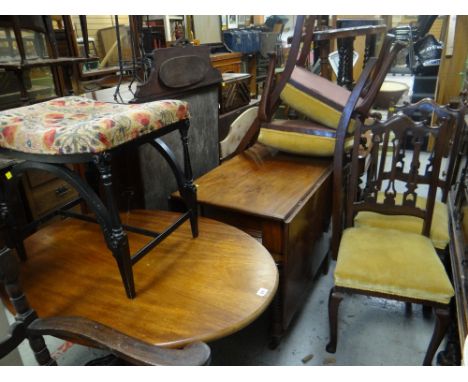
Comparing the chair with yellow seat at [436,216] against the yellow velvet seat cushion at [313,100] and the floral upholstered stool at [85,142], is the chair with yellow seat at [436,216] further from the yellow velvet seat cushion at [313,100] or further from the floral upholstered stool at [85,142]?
the floral upholstered stool at [85,142]

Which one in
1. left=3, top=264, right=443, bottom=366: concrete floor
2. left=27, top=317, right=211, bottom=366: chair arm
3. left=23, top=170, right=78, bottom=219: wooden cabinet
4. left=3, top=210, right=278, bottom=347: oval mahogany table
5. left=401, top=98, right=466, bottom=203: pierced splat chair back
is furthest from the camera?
left=23, top=170, right=78, bottom=219: wooden cabinet

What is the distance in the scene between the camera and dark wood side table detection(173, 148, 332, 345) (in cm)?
141

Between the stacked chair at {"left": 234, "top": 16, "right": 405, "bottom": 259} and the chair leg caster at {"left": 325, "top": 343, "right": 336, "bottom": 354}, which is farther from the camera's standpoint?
the stacked chair at {"left": 234, "top": 16, "right": 405, "bottom": 259}

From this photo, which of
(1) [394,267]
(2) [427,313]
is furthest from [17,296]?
(2) [427,313]

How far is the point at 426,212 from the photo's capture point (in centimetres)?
157

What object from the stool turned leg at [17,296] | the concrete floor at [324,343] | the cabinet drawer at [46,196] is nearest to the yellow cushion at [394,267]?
the concrete floor at [324,343]

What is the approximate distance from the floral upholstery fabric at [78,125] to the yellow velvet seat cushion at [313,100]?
89cm

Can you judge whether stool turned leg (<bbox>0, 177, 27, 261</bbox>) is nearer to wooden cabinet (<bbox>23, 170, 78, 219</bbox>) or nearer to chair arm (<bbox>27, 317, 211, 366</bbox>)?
chair arm (<bbox>27, 317, 211, 366</bbox>)

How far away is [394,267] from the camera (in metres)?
1.38

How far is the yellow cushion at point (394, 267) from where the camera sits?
1.32 m

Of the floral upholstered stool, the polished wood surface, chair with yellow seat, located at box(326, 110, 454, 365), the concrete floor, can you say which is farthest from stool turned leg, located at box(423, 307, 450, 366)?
the floral upholstered stool

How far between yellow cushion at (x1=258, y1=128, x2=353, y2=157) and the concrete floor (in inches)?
31.3

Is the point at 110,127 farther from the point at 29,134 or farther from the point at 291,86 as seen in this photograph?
the point at 291,86

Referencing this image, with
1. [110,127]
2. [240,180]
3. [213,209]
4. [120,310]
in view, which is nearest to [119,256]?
[120,310]
